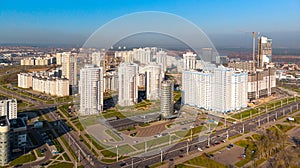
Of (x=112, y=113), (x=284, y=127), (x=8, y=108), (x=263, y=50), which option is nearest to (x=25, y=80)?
(x=8, y=108)

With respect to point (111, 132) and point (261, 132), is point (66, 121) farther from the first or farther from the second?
point (261, 132)

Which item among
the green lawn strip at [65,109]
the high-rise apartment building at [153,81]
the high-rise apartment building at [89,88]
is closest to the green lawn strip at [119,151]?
the high-rise apartment building at [89,88]

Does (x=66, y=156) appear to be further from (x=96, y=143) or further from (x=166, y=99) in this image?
(x=166, y=99)

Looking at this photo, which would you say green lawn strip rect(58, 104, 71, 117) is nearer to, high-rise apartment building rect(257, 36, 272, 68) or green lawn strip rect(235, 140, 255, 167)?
green lawn strip rect(235, 140, 255, 167)

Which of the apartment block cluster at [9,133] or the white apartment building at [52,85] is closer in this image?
the apartment block cluster at [9,133]

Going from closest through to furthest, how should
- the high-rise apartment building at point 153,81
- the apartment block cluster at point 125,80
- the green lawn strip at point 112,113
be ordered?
the apartment block cluster at point 125,80
the green lawn strip at point 112,113
the high-rise apartment building at point 153,81

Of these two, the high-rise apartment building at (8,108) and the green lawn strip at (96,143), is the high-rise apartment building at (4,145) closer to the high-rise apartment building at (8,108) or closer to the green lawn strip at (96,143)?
the green lawn strip at (96,143)

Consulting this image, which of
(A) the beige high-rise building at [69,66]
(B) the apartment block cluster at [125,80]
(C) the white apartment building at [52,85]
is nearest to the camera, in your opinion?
(B) the apartment block cluster at [125,80]

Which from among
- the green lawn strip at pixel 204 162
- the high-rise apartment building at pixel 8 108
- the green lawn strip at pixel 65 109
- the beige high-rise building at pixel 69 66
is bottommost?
the green lawn strip at pixel 204 162

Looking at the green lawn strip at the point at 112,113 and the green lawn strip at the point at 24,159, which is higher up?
the green lawn strip at the point at 112,113
